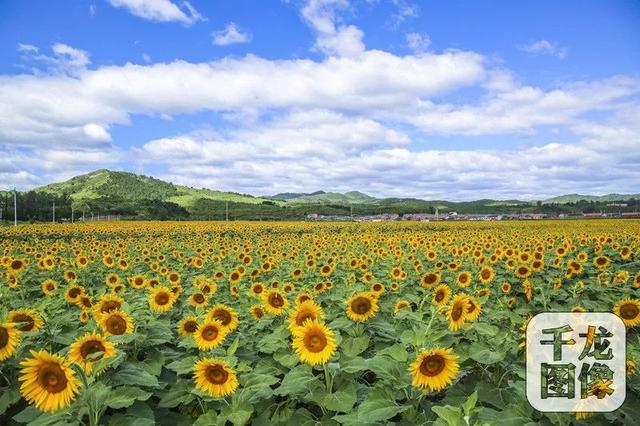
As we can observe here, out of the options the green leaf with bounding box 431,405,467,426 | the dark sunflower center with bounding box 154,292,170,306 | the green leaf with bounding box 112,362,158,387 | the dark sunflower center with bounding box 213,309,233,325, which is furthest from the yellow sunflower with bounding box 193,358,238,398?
the dark sunflower center with bounding box 154,292,170,306

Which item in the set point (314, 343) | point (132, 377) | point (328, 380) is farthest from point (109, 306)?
point (328, 380)

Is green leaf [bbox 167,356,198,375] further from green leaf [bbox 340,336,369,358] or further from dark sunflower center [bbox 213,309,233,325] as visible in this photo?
green leaf [bbox 340,336,369,358]

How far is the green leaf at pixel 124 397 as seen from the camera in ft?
9.39

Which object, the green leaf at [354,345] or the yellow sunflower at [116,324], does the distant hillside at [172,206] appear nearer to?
the yellow sunflower at [116,324]

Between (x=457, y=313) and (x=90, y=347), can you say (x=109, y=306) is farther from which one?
(x=457, y=313)

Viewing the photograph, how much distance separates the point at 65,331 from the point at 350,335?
2546 millimetres

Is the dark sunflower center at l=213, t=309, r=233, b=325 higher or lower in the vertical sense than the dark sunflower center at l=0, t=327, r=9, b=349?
lower

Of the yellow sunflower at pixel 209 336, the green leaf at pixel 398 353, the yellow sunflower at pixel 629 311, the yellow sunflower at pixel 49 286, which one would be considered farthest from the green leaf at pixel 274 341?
the yellow sunflower at pixel 49 286

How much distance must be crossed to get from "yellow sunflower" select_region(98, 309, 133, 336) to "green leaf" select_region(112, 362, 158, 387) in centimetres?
52

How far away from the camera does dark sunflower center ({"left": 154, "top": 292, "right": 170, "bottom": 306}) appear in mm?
5308

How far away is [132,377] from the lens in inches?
127

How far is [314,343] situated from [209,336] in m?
1.08

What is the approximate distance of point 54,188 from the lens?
192m

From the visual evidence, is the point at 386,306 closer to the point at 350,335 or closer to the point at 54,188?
the point at 350,335
